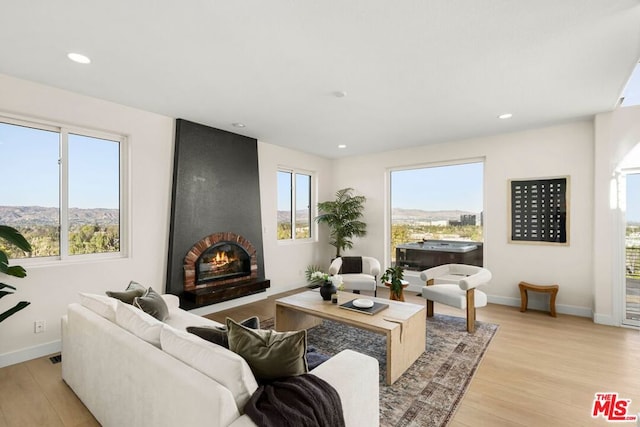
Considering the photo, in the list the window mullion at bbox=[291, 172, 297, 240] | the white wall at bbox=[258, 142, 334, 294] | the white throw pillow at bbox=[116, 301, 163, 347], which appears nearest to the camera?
the white throw pillow at bbox=[116, 301, 163, 347]

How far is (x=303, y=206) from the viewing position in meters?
6.23

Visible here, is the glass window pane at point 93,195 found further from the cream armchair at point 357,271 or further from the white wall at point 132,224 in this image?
the cream armchair at point 357,271

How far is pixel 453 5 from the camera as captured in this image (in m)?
1.87

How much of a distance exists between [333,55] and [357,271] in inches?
145

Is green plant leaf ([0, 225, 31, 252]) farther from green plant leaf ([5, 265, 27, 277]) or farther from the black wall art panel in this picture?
the black wall art panel

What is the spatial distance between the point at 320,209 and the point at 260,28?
4334 millimetres

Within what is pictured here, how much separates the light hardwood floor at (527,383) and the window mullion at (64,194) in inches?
43.9

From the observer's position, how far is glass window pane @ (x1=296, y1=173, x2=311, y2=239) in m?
6.09

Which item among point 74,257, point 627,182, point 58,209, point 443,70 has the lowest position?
point 74,257

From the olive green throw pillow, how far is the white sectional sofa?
8 cm

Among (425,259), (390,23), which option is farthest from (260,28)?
(425,259)

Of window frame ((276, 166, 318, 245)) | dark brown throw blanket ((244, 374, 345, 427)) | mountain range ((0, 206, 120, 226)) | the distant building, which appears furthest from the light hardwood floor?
window frame ((276, 166, 318, 245))

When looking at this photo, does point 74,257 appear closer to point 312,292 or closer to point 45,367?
point 45,367

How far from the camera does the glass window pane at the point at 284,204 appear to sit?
572 cm
